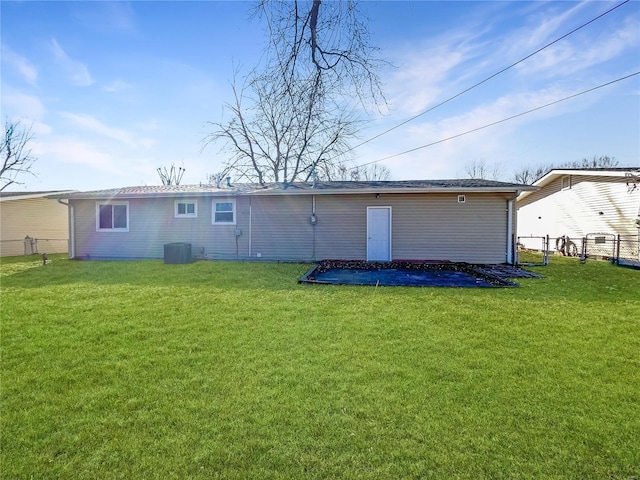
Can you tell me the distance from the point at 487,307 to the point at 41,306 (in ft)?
24.8

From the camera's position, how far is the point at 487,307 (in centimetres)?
543

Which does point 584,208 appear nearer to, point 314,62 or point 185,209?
point 314,62

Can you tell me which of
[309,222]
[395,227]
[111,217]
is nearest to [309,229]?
[309,222]

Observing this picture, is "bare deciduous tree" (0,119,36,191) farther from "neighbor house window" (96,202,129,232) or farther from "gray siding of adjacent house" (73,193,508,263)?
"neighbor house window" (96,202,129,232)

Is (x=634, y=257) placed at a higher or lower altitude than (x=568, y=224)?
lower

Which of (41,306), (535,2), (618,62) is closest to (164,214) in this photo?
(41,306)

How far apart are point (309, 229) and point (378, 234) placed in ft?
Result: 8.14

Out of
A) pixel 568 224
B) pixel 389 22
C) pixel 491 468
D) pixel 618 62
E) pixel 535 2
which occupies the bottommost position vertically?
pixel 491 468

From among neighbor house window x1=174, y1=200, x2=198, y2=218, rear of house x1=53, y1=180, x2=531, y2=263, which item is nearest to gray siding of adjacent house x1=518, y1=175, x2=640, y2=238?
rear of house x1=53, y1=180, x2=531, y2=263

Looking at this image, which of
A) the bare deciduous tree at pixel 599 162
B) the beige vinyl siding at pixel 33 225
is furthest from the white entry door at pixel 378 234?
the bare deciduous tree at pixel 599 162

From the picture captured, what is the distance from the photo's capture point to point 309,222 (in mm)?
11711

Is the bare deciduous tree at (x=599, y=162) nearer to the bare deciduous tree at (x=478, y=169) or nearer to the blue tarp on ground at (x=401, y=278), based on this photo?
the bare deciduous tree at (x=478, y=169)

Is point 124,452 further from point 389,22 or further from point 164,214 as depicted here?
point 164,214

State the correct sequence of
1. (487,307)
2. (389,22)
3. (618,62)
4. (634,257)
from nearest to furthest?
1. (389,22)
2. (487,307)
3. (618,62)
4. (634,257)
